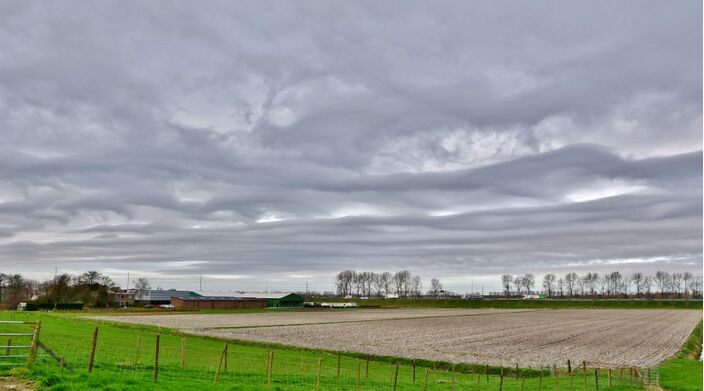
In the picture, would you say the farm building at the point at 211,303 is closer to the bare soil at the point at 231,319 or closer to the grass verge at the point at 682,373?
the bare soil at the point at 231,319

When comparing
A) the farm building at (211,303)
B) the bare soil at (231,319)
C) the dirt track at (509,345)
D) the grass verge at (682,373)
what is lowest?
the farm building at (211,303)

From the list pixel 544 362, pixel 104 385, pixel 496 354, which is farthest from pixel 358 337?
pixel 104 385

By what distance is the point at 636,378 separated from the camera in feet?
115

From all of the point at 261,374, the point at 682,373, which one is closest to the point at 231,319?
the point at 261,374

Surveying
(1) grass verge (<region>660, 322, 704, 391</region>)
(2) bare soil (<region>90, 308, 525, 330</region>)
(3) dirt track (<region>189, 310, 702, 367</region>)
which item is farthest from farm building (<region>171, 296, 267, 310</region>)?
(1) grass verge (<region>660, 322, 704, 391</region>)

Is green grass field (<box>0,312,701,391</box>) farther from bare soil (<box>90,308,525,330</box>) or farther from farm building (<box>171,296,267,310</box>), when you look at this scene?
farm building (<box>171,296,267,310</box>)

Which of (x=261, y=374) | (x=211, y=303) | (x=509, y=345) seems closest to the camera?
(x=261, y=374)

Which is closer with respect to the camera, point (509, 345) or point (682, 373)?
point (682, 373)

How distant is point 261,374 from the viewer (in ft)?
94.5

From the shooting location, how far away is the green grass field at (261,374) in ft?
61.8

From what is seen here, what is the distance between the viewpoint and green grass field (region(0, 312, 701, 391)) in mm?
18828

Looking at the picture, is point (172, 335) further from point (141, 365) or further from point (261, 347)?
point (141, 365)

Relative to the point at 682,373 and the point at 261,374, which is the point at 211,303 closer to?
the point at 682,373

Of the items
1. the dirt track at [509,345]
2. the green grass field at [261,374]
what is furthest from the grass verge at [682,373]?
the dirt track at [509,345]
